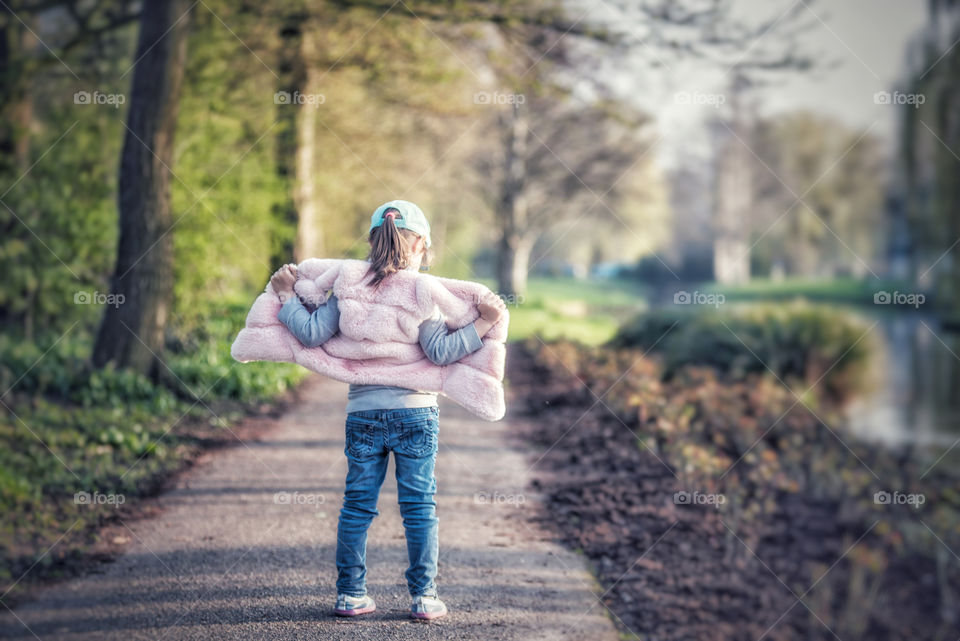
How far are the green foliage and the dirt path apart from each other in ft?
18.0

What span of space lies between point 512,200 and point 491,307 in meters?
20.8

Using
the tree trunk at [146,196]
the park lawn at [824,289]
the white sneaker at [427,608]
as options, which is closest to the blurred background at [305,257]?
the tree trunk at [146,196]

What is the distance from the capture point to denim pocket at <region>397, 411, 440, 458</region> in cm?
321

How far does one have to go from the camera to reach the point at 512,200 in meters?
23.7

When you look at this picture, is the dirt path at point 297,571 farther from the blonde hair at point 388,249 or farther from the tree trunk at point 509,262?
the tree trunk at point 509,262

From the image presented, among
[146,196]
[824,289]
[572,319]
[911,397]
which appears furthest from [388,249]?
[824,289]

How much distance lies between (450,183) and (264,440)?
1787 cm

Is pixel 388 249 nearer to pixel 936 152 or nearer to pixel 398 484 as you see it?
pixel 398 484

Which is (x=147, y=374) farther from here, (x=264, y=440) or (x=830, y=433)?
(x=830, y=433)

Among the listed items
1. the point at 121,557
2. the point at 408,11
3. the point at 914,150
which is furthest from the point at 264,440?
the point at 914,150

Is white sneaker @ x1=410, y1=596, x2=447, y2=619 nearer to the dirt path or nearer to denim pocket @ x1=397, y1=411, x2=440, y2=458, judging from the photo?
the dirt path

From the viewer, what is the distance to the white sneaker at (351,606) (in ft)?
10.4

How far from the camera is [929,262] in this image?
2053 centimetres

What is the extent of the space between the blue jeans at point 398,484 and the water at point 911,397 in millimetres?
7904
